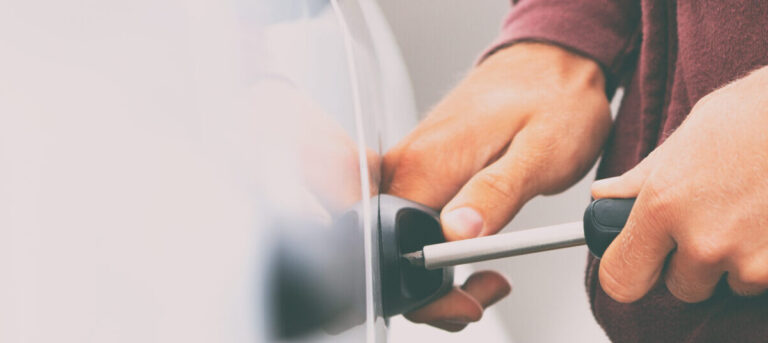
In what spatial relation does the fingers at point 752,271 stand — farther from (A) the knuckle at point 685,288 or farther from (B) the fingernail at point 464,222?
(B) the fingernail at point 464,222

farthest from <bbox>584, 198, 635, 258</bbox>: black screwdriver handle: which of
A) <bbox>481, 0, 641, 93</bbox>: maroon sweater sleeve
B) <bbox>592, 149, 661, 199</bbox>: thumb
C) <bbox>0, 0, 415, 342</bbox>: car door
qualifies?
<bbox>481, 0, 641, 93</bbox>: maroon sweater sleeve

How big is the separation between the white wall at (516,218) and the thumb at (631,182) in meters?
0.40

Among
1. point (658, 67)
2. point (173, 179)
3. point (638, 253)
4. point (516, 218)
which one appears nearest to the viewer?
point (173, 179)

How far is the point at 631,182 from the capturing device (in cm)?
30

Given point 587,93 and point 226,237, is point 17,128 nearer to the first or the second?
point 226,237

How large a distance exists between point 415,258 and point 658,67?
20cm

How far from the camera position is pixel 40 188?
15 cm

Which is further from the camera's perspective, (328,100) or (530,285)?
(530,285)

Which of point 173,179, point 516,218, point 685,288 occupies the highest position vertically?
point 173,179

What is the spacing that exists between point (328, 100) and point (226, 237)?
3.4 inches

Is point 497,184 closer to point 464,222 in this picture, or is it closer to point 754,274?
point 464,222

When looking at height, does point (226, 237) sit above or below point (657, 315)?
above

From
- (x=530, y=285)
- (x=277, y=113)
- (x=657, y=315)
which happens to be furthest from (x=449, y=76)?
(x=277, y=113)

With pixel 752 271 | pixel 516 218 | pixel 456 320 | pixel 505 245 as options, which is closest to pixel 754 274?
pixel 752 271
